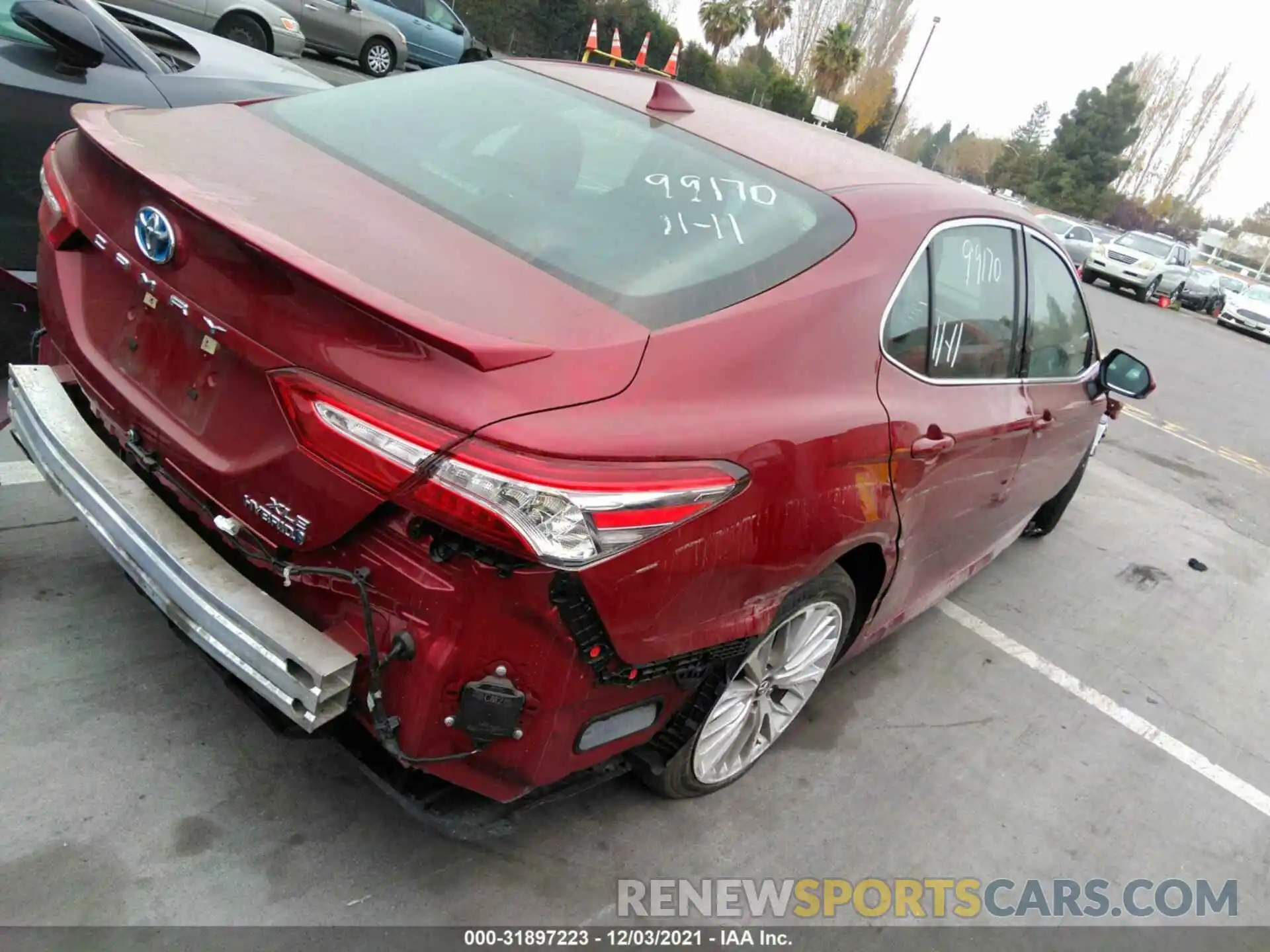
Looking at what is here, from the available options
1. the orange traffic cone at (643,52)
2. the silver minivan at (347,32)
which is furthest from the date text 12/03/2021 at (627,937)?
the silver minivan at (347,32)

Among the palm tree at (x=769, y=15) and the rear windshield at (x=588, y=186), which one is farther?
the palm tree at (x=769, y=15)

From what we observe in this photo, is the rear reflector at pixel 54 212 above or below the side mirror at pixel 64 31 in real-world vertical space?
below

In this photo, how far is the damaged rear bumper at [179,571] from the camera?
185 centimetres

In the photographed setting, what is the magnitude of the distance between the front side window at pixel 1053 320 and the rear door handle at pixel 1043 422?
15 centimetres

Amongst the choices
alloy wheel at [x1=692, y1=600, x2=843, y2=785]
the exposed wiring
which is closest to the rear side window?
alloy wheel at [x1=692, y1=600, x2=843, y2=785]

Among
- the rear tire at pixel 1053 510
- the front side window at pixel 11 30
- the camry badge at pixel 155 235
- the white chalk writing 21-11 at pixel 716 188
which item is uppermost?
the white chalk writing 21-11 at pixel 716 188

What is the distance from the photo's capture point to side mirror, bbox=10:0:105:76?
3.77 m

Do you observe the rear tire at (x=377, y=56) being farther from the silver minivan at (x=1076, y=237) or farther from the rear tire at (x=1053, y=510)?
the silver minivan at (x=1076, y=237)

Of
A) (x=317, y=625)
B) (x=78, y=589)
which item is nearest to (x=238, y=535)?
(x=317, y=625)

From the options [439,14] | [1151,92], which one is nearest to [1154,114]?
[1151,92]

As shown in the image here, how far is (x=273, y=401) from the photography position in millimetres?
1902

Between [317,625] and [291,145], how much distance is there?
1356 mm

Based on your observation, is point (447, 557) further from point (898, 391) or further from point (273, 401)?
point (898, 391)

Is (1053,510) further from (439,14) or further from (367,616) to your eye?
(439,14)
